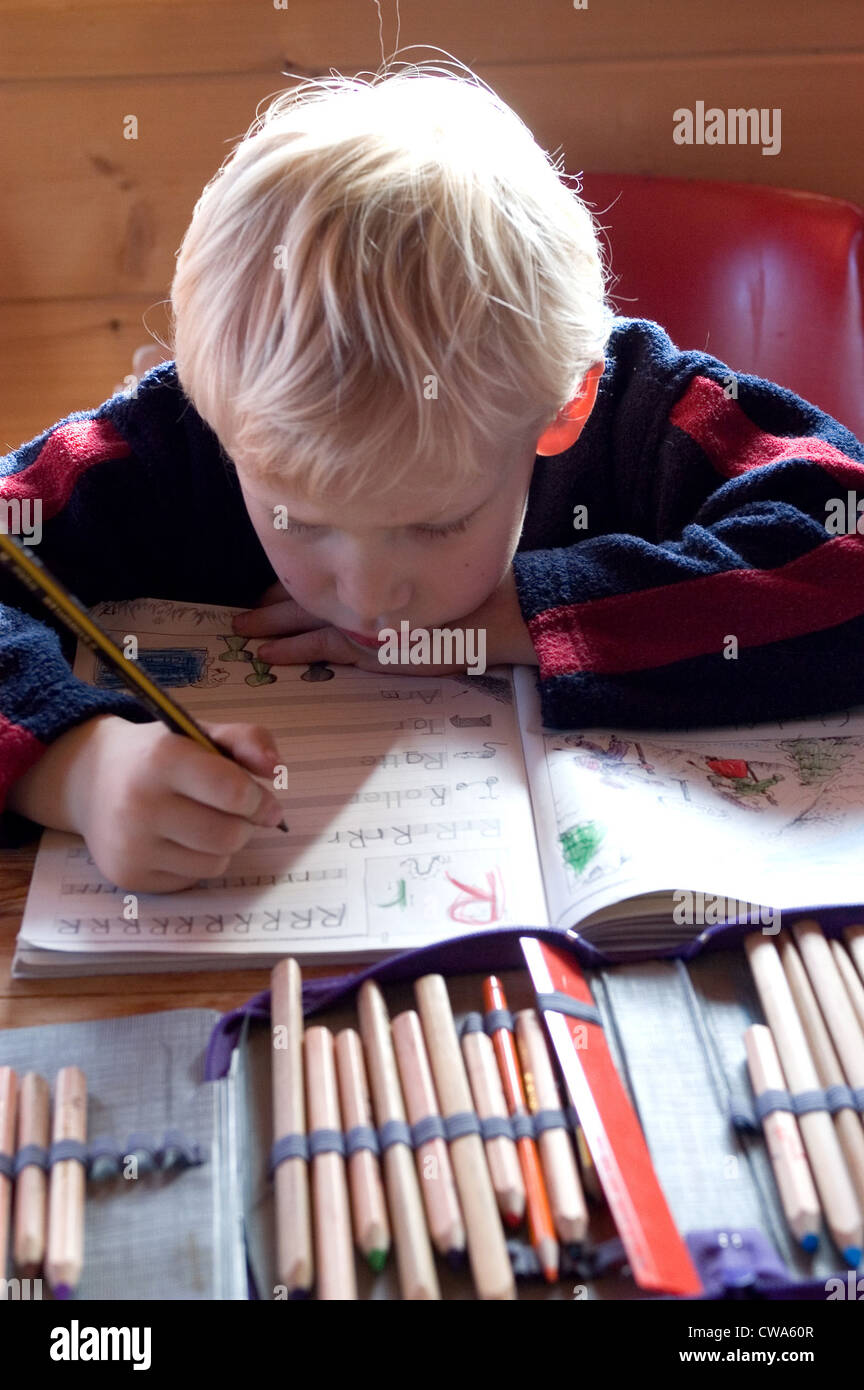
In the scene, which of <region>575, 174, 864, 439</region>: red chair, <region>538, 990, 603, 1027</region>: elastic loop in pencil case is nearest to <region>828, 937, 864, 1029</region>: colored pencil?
<region>538, 990, 603, 1027</region>: elastic loop in pencil case

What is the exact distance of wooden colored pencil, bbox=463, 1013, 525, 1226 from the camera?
44cm

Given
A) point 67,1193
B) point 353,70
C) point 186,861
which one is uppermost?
point 353,70

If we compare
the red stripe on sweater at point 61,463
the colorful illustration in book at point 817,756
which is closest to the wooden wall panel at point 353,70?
the red stripe on sweater at point 61,463

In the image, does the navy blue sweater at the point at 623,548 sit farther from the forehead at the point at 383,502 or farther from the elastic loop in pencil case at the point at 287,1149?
the elastic loop in pencil case at the point at 287,1149

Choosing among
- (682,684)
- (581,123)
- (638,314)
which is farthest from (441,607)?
(581,123)

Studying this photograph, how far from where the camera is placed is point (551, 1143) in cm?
46

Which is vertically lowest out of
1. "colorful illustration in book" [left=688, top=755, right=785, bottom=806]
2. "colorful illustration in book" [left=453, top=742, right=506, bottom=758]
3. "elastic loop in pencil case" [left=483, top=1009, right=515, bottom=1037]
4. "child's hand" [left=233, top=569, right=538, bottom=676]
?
"elastic loop in pencil case" [left=483, top=1009, right=515, bottom=1037]

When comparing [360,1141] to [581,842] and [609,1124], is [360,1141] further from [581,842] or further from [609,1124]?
[581,842]

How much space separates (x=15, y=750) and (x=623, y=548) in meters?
0.38

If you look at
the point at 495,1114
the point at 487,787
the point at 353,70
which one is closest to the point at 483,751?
the point at 487,787

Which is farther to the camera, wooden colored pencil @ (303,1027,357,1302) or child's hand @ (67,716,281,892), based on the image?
child's hand @ (67,716,281,892)

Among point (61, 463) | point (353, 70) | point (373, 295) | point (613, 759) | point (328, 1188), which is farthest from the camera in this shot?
point (353, 70)

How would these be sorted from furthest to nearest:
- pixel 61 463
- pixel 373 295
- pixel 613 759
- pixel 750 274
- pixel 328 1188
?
pixel 750 274, pixel 61 463, pixel 613 759, pixel 373 295, pixel 328 1188

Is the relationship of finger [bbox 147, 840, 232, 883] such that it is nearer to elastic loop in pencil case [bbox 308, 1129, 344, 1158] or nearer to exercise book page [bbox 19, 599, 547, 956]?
exercise book page [bbox 19, 599, 547, 956]
